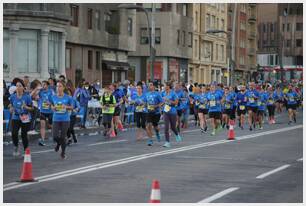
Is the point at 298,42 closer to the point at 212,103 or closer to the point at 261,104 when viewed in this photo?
the point at 261,104

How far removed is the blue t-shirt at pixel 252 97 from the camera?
32.3m

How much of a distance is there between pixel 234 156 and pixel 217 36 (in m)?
65.5

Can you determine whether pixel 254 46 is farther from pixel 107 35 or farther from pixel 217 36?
pixel 107 35

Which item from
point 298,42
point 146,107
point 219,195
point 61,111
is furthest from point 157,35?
point 298,42

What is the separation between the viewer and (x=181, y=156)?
19.5 meters

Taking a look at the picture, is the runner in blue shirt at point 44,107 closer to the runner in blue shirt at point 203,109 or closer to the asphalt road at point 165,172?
the asphalt road at point 165,172

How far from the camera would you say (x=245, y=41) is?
9919 cm

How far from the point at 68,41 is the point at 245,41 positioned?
167 feet

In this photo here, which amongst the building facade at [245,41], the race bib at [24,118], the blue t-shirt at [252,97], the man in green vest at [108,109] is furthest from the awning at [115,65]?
the race bib at [24,118]

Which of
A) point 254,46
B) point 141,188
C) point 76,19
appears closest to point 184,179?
point 141,188

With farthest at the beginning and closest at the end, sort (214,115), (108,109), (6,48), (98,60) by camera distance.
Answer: (98,60)
(6,48)
(214,115)
(108,109)

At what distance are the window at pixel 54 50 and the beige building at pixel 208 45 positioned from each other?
30992 mm

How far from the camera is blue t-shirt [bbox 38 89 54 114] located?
77.3 feet

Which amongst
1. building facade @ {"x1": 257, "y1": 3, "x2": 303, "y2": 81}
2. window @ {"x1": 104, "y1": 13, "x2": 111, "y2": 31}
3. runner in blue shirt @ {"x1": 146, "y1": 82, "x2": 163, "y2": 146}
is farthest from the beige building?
runner in blue shirt @ {"x1": 146, "y1": 82, "x2": 163, "y2": 146}
